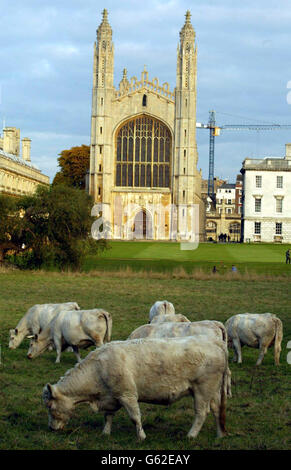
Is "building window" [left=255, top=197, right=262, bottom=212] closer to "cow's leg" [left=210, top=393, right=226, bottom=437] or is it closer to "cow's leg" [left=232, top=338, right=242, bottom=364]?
"cow's leg" [left=232, top=338, right=242, bottom=364]

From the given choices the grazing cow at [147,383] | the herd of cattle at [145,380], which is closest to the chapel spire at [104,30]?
the herd of cattle at [145,380]

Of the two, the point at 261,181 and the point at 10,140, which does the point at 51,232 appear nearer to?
the point at 10,140

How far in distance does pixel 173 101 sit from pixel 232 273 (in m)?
57.3

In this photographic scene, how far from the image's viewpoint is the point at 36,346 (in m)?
12.6

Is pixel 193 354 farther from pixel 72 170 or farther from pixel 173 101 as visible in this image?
pixel 72 170

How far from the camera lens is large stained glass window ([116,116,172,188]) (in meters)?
86.8

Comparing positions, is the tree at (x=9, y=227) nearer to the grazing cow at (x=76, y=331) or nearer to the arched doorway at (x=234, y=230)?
the grazing cow at (x=76, y=331)

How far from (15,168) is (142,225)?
19876 millimetres

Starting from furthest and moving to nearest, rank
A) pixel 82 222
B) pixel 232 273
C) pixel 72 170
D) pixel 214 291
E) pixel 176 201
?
pixel 72 170 < pixel 176 201 < pixel 82 222 < pixel 232 273 < pixel 214 291

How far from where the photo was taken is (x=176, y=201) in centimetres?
8569

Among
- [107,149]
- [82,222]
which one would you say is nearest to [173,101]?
[107,149]

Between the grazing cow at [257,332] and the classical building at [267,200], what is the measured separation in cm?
7797

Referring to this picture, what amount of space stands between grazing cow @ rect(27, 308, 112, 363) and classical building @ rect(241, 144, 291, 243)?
78846 millimetres

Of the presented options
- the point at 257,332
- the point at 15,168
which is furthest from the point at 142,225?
the point at 257,332
